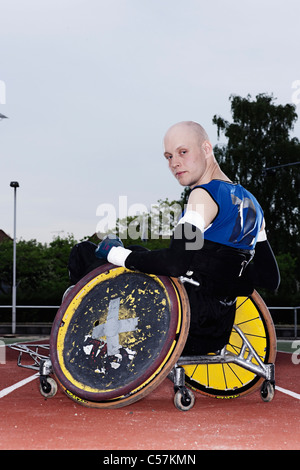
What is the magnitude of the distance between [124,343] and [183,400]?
24.5 inches

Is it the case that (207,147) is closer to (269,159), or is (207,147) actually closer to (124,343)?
(124,343)

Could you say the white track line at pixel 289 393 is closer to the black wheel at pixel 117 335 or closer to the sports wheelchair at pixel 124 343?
the sports wheelchair at pixel 124 343

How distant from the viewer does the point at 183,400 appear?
476cm

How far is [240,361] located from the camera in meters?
5.00

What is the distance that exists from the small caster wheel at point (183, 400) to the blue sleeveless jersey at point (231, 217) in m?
1.13

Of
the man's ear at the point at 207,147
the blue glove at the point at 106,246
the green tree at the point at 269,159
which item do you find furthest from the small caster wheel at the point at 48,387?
the green tree at the point at 269,159

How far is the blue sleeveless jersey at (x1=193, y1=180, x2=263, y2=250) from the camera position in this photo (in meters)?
4.68

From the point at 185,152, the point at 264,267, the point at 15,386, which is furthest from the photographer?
the point at 15,386

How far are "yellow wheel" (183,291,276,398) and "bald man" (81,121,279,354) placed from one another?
447 mm

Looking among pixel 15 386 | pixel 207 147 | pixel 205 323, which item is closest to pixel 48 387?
pixel 15 386

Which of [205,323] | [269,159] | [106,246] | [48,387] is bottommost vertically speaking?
[48,387]

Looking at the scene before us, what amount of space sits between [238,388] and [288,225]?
40.8 meters

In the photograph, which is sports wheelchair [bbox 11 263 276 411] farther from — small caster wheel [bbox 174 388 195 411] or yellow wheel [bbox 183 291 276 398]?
yellow wheel [bbox 183 291 276 398]
